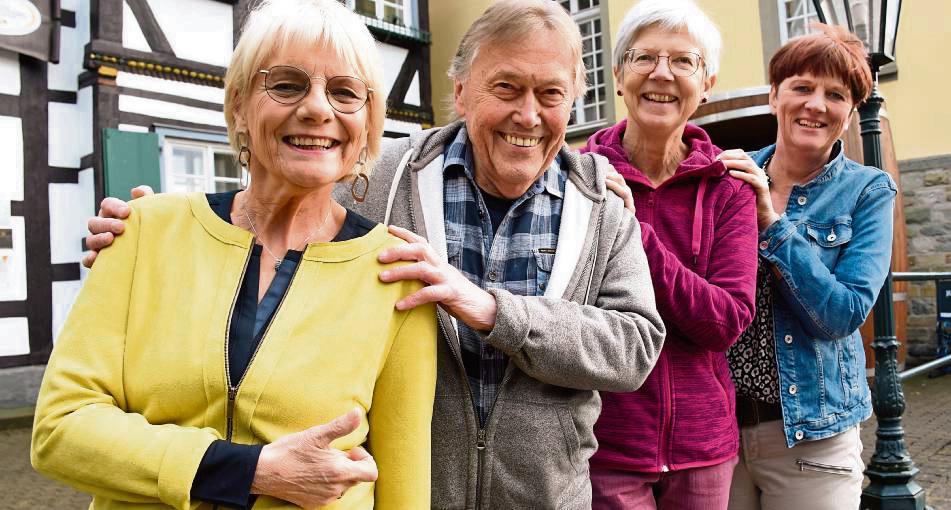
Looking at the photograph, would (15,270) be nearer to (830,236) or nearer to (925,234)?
(830,236)

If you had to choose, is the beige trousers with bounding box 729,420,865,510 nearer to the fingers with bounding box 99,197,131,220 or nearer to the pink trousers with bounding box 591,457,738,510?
the pink trousers with bounding box 591,457,738,510

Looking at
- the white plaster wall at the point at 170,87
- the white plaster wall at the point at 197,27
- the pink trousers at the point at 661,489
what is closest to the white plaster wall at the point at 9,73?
the white plaster wall at the point at 170,87

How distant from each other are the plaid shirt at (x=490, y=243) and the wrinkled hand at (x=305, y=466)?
16.1 inches

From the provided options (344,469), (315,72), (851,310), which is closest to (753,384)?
(851,310)

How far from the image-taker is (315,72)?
136cm

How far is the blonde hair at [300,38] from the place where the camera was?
4.43 ft

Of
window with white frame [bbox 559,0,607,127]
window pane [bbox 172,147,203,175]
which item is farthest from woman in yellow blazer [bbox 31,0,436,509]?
window with white frame [bbox 559,0,607,127]

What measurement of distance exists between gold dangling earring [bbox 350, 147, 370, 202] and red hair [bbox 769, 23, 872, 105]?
1.32 meters

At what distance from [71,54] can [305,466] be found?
756 centimetres

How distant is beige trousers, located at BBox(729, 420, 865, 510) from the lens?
2.07 meters

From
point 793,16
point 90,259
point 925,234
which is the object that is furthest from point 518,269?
point 793,16

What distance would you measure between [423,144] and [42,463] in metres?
0.96

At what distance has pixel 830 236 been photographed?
7.18 ft

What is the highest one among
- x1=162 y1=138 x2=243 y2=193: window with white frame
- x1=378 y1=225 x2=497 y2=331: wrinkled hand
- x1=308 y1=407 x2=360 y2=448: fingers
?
x1=162 y1=138 x2=243 y2=193: window with white frame
